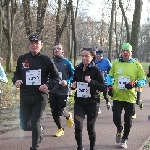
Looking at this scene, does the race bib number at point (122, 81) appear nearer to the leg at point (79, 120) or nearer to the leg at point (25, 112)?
the leg at point (79, 120)

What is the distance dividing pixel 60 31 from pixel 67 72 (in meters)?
19.8

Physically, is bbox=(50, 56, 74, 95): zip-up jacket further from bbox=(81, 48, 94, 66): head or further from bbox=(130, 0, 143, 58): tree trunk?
bbox=(130, 0, 143, 58): tree trunk

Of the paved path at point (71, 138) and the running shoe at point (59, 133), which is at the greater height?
the running shoe at point (59, 133)

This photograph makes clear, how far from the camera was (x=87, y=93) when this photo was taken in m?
5.79

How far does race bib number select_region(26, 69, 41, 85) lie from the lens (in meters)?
5.64

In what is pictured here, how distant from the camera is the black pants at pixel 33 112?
555 centimetres

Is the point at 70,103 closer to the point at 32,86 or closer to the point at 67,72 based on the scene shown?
the point at 67,72

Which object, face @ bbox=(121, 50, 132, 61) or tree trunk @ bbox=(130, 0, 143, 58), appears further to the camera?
tree trunk @ bbox=(130, 0, 143, 58)

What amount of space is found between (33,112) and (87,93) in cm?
95

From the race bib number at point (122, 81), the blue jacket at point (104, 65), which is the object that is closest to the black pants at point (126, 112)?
the race bib number at point (122, 81)

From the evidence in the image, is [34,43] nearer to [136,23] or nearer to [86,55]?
[86,55]

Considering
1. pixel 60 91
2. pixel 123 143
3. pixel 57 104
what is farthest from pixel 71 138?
pixel 123 143

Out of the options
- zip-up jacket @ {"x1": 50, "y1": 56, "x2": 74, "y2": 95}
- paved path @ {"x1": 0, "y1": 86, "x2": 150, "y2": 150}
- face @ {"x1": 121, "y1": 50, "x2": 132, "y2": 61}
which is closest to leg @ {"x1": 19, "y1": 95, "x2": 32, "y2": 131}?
paved path @ {"x1": 0, "y1": 86, "x2": 150, "y2": 150}

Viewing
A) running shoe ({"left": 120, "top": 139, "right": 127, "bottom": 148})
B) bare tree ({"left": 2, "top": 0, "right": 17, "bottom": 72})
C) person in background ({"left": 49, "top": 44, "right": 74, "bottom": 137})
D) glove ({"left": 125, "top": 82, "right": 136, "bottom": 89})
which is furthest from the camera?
bare tree ({"left": 2, "top": 0, "right": 17, "bottom": 72})
